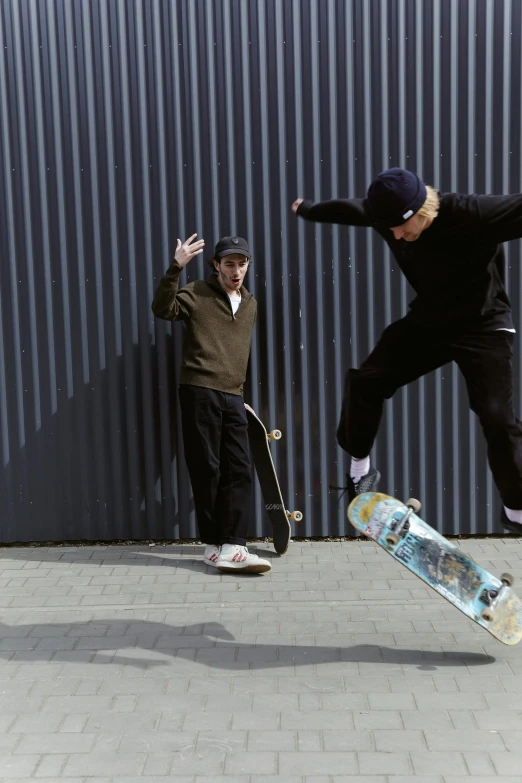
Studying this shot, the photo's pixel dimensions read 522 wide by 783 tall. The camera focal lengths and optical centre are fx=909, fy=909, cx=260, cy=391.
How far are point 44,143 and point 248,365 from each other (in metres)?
2.13

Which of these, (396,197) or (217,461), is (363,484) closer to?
(217,461)

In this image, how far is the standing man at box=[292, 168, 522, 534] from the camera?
402cm

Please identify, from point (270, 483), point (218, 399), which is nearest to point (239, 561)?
point (270, 483)

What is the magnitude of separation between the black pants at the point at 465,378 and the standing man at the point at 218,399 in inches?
56.5

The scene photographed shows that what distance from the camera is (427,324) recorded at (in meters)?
4.47

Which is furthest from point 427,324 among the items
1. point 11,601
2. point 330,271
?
point 11,601

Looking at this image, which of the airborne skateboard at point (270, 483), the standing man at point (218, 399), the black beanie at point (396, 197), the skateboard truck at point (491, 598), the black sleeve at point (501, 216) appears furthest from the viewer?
the airborne skateboard at point (270, 483)

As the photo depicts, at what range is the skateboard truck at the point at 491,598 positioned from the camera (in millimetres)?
4430

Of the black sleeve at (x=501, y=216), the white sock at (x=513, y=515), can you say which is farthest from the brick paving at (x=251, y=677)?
the black sleeve at (x=501, y=216)

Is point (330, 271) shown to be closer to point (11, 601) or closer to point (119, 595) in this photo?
point (119, 595)

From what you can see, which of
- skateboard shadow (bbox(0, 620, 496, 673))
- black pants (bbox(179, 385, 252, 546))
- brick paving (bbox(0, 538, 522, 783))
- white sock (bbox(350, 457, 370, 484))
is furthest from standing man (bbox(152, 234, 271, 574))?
white sock (bbox(350, 457, 370, 484))

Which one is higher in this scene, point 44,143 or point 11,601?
point 44,143

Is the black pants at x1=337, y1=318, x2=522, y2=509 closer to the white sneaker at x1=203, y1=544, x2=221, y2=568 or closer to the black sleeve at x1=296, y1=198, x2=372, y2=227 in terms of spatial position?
the black sleeve at x1=296, y1=198, x2=372, y2=227

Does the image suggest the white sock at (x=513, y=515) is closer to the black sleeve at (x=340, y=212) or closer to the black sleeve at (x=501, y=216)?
the black sleeve at (x=501, y=216)
